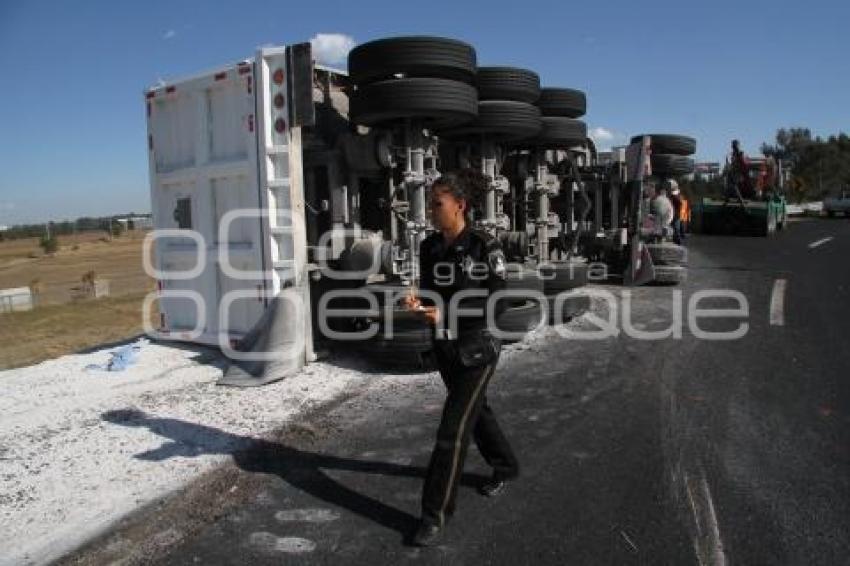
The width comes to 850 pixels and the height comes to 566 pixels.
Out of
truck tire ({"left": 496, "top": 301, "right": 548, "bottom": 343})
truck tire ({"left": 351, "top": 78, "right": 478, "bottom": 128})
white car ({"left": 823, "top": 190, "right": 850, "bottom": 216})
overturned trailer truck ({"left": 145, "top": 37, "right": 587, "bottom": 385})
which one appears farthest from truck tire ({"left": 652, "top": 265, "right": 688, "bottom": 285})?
white car ({"left": 823, "top": 190, "right": 850, "bottom": 216})

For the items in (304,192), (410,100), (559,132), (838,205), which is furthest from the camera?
(838,205)

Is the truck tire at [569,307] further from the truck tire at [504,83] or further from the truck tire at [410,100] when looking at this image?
the truck tire at [410,100]

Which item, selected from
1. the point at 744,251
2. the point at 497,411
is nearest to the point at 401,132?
the point at 497,411

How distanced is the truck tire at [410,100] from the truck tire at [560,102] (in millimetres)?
2899

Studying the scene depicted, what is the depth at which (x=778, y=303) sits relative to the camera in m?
9.30

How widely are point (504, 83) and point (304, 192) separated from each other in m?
2.54

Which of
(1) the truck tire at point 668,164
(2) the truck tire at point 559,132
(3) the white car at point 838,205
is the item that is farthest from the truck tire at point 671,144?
(3) the white car at point 838,205

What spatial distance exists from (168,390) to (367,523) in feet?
9.26

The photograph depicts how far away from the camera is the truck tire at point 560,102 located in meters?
9.06

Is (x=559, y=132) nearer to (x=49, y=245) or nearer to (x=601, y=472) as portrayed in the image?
(x=601, y=472)

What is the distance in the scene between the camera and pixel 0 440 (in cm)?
462

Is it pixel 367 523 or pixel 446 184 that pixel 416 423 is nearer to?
pixel 367 523

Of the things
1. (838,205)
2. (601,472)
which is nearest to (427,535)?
(601,472)

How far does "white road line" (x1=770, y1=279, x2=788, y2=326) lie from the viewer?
8.13 meters
